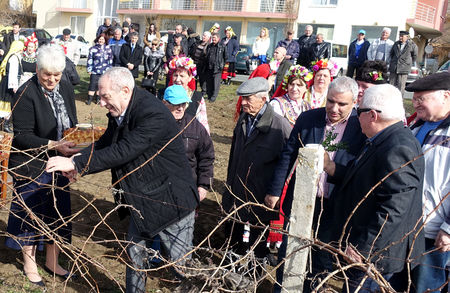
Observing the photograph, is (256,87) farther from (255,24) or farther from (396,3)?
(255,24)

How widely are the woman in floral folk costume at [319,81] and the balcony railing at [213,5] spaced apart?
26030 millimetres

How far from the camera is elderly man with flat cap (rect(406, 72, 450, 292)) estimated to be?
3053 mm

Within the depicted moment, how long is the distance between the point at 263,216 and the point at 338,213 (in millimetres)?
1182

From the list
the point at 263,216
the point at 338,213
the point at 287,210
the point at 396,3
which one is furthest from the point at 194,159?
the point at 396,3

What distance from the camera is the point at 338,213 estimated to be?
2.99m

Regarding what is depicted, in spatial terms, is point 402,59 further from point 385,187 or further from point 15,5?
point 15,5

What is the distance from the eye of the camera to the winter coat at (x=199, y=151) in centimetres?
429

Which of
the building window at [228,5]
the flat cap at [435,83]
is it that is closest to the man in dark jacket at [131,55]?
the flat cap at [435,83]

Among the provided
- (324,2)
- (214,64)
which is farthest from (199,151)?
(324,2)

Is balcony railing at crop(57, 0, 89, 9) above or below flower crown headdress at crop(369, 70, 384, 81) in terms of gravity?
above

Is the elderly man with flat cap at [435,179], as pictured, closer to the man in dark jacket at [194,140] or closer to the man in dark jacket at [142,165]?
the man in dark jacket at [142,165]

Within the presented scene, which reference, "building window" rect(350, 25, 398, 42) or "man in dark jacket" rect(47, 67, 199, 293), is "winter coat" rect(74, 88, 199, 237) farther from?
"building window" rect(350, 25, 398, 42)

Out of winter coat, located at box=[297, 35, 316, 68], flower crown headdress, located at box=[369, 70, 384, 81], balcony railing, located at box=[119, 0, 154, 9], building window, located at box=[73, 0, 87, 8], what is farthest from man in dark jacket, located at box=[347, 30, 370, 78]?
building window, located at box=[73, 0, 87, 8]

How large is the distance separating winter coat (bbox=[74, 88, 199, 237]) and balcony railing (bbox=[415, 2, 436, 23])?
29.5 metres
